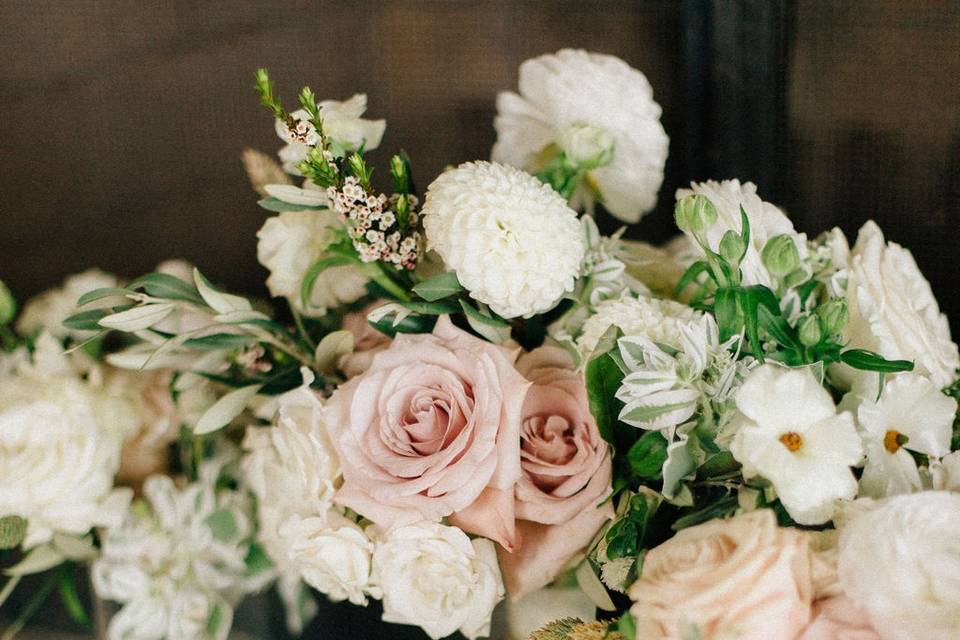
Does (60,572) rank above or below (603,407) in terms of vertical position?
below

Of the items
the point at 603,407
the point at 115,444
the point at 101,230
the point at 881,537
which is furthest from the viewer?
the point at 101,230

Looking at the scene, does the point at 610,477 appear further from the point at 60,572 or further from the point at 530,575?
the point at 60,572

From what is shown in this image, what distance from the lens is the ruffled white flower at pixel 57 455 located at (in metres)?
0.65

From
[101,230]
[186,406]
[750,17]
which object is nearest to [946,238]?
[750,17]

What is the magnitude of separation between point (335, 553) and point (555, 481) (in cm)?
15

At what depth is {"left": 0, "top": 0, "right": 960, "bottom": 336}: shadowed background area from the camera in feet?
2.39

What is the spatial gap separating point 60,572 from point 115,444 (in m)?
0.13

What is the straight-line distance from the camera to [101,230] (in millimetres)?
850

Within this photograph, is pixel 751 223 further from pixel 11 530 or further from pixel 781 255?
pixel 11 530

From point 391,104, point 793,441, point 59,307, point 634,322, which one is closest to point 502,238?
point 634,322

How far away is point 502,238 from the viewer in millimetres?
509

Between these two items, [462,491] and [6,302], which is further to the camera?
[6,302]

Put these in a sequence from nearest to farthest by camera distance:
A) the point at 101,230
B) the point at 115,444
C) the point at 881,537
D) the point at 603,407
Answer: the point at 881,537 < the point at 603,407 < the point at 115,444 < the point at 101,230

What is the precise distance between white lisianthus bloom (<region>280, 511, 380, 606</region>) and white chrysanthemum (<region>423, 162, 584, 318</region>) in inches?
6.7
